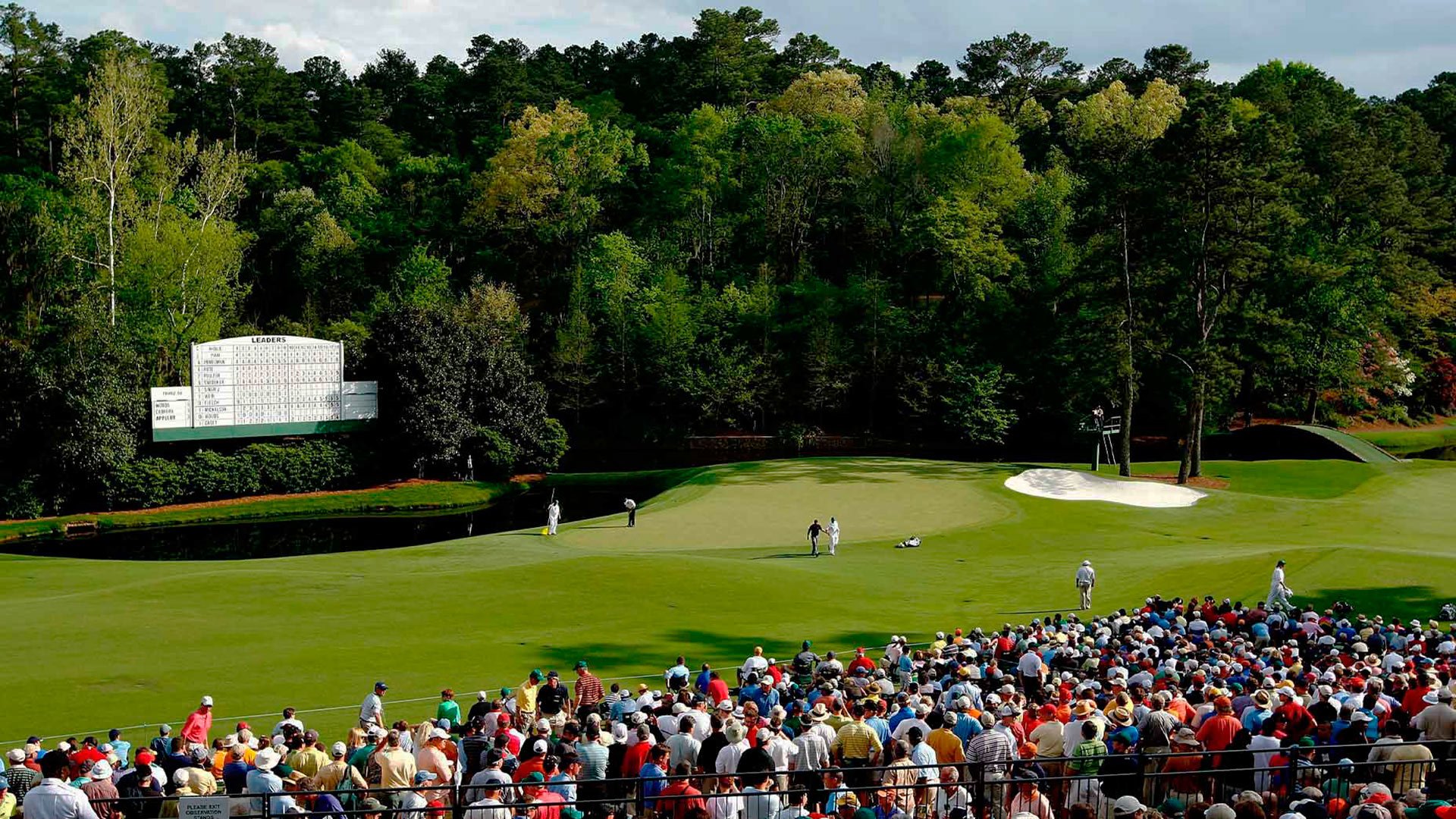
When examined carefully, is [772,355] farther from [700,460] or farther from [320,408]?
[320,408]

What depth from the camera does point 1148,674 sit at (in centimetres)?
1941

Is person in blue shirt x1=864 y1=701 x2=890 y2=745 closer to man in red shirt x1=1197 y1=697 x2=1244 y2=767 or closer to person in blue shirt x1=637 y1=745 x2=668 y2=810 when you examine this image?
person in blue shirt x1=637 y1=745 x2=668 y2=810

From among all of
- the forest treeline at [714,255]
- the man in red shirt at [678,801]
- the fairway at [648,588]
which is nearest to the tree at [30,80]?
the forest treeline at [714,255]

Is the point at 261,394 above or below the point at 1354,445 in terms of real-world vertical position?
Result: above

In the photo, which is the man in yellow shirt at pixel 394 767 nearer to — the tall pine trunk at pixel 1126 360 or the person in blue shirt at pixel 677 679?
the person in blue shirt at pixel 677 679

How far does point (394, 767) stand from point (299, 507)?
160ft

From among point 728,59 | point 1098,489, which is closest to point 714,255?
point 728,59

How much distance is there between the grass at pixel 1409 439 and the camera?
76.2 m

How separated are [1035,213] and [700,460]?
1082 inches

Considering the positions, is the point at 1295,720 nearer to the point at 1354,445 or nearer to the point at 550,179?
the point at 1354,445

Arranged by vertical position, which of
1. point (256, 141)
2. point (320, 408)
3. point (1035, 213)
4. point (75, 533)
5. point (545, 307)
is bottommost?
point (75, 533)

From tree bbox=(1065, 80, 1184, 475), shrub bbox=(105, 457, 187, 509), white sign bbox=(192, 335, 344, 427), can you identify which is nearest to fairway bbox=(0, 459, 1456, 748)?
tree bbox=(1065, 80, 1184, 475)

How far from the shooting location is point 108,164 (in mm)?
68062

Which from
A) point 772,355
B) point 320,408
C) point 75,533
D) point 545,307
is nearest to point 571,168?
point 545,307
